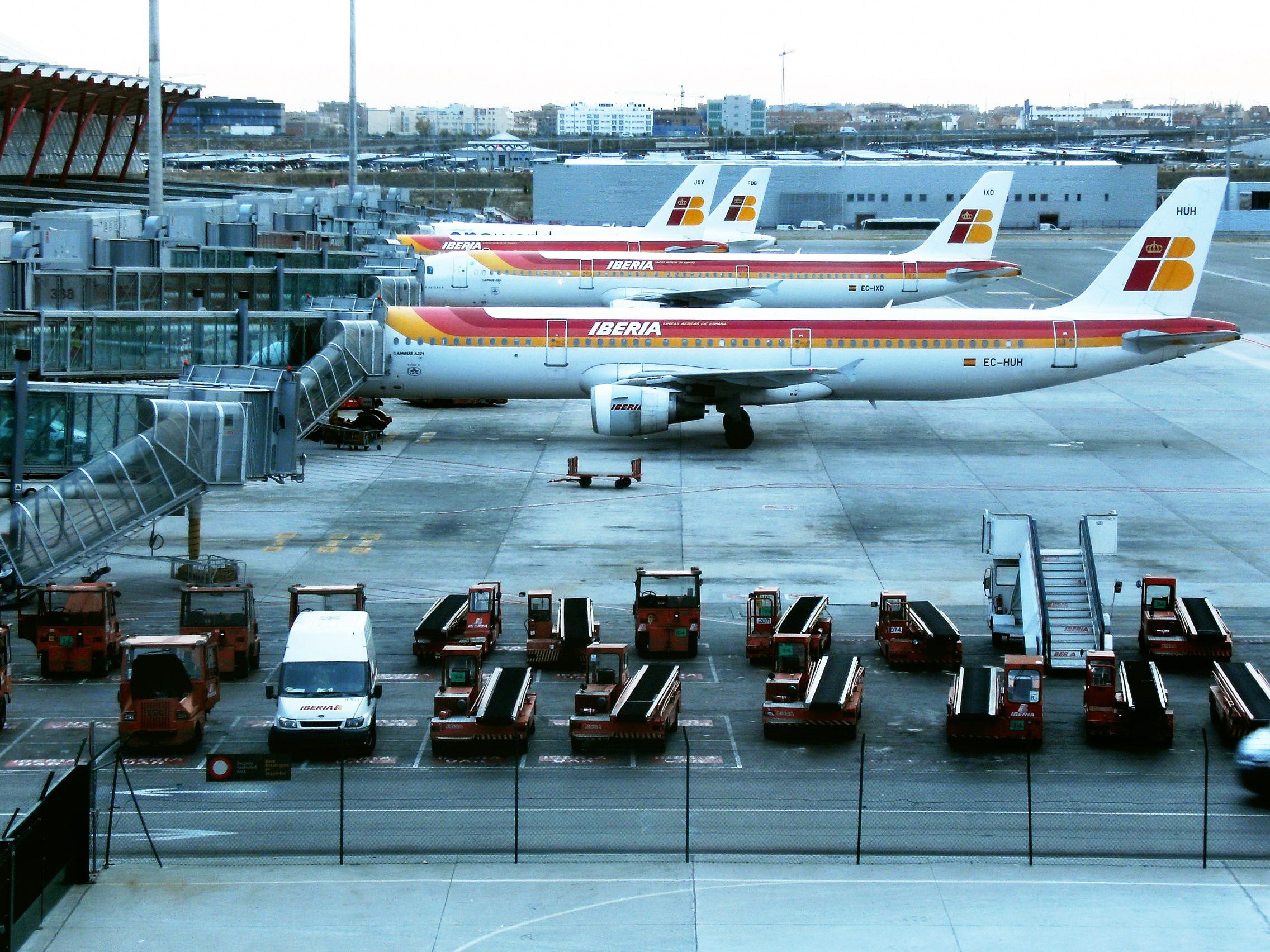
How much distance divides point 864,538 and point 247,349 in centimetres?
2191

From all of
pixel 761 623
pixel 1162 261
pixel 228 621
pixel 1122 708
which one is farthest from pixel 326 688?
pixel 1162 261

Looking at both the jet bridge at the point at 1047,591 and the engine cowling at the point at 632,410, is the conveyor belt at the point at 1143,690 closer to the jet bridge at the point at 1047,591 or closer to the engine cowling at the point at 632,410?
the jet bridge at the point at 1047,591

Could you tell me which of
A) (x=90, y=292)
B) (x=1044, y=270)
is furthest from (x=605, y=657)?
(x=1044, y=270)

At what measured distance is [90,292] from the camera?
52.8 meters

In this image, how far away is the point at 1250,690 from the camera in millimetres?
30000

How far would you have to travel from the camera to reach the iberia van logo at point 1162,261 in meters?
60.9

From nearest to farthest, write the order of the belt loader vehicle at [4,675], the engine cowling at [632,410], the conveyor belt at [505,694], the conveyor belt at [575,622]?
the conveyor belt at [505,694]
the belt loader vehicle at [4,675]
the conveyor belt at [575,622]
the engine cowling at [632,410]

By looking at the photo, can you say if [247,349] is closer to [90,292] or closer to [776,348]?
[90,292]

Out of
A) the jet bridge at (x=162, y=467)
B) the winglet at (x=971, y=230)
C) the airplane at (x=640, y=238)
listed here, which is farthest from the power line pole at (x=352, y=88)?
the jet bridge at (x=162, y=467)

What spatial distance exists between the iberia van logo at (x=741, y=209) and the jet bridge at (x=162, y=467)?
78228 mm

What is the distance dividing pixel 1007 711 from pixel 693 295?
61.0 metres

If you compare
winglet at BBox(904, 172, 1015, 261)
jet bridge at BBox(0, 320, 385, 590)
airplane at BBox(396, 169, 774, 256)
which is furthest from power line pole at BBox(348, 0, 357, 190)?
jet bridge at BBox(0, 320, 385, 590)

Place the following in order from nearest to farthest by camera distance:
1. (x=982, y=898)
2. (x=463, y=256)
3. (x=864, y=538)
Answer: (x=982, y=898) → (x=864, y=538) → (x=463, y=256)

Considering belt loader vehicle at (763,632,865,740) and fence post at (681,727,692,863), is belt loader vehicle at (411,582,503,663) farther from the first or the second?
fence post at (681,727,692,863)
